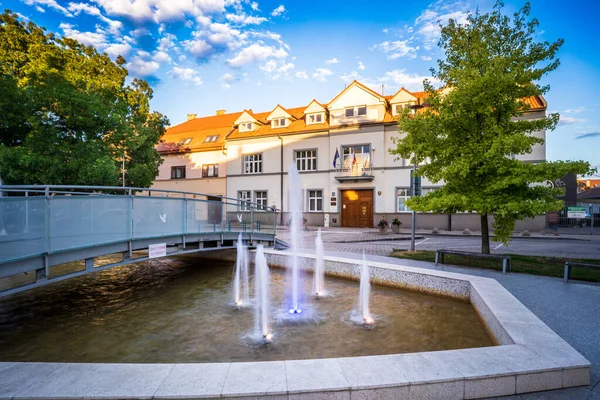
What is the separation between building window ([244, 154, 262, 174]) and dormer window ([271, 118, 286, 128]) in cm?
345

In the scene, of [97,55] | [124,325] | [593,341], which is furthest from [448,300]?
[97,55]

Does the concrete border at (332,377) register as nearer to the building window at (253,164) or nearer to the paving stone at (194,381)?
the paving stone at (194,381)

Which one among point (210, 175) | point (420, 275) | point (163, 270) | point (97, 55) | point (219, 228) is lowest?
point (163, 270)

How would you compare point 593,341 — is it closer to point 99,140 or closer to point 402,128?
point 402,128

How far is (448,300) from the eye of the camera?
932 centimetres

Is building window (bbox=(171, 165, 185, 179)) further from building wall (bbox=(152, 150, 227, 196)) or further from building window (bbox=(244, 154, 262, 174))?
building window (bbox=(244, 154, 262, 174))

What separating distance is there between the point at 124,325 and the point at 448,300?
27.9 feet

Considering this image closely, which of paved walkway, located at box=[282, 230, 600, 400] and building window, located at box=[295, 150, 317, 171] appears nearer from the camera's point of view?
paved walkway, located at box=[282, 230, 600, 400]

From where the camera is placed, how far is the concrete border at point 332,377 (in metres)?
3.75

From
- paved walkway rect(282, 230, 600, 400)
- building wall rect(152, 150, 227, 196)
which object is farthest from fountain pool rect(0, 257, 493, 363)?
building wall rect(152, 150, 227, 196)

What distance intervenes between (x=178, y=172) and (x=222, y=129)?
737 cm

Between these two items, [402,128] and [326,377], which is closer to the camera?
[326,377]

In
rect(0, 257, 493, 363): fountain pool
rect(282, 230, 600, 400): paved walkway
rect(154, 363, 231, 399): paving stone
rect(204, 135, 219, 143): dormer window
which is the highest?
rect(204, 135, 219, 143): dormer window

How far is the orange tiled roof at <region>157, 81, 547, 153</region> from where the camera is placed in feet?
104
